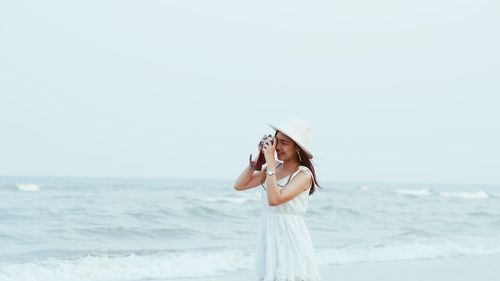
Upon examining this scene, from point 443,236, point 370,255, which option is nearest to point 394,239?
point 443,236

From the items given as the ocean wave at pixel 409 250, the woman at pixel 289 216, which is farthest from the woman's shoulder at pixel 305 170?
the ocean wave at pixel 409 250

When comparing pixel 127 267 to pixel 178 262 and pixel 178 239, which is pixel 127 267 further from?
pixel 178 239

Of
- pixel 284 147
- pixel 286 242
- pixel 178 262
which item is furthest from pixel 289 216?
pixel 178 262

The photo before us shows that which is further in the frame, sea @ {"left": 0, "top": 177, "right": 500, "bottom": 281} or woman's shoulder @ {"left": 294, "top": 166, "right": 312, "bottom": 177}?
sea @ {"left": 0, "top": 177, "right": 500, "bottom": 281}

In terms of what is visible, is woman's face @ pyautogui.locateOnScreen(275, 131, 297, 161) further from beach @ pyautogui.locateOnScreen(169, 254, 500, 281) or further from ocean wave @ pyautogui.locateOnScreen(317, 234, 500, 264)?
ocean wave @ pyautogui.locateOnScreen(317, 234, 500, 264)

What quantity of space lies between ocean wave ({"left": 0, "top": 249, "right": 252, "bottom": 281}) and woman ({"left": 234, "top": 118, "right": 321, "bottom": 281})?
5753 mm

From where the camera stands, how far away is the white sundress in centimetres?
387

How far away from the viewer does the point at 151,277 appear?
9445mm

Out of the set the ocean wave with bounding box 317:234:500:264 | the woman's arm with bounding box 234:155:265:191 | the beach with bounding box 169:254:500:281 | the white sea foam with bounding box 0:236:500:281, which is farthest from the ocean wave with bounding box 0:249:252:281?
the woman's arm with bounding box 234:155:265:191

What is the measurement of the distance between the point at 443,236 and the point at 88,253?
787 centimetres

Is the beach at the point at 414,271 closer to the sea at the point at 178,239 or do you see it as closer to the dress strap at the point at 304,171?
the sea at the point at 178,239

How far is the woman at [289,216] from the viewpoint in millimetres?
3830

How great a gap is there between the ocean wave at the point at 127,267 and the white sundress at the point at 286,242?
5763 millimetres

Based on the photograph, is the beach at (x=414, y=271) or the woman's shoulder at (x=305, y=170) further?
the beach at (x=414, y=271)
